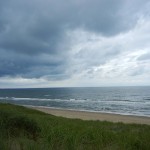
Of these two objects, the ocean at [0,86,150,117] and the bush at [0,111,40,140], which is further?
the ocean at [0,86,150,117]

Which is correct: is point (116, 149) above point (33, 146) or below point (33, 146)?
below

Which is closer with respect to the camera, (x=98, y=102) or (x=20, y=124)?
(x=20, y=124)

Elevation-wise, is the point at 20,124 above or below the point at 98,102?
above

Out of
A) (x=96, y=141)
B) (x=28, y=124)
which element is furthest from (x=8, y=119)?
(x=96, y=141)

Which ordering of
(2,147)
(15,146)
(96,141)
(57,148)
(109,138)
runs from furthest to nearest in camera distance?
(109,138)
(96,141)
(57,148)
(15,146)
(2,147)

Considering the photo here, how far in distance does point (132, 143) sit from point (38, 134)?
3.78 metres

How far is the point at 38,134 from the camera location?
9812mm

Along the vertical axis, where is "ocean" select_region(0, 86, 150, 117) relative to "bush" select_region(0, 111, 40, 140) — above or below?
below

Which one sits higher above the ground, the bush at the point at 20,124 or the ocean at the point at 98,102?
the bush at the point at 20,124

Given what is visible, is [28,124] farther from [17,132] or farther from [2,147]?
[2,147]

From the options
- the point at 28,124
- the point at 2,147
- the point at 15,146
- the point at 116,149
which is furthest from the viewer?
the point at 28,124

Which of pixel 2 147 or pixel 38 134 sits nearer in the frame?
pixel 2 147

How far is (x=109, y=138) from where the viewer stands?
383 inches

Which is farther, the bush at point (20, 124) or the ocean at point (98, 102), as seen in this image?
the ocean at point (98, 102)
